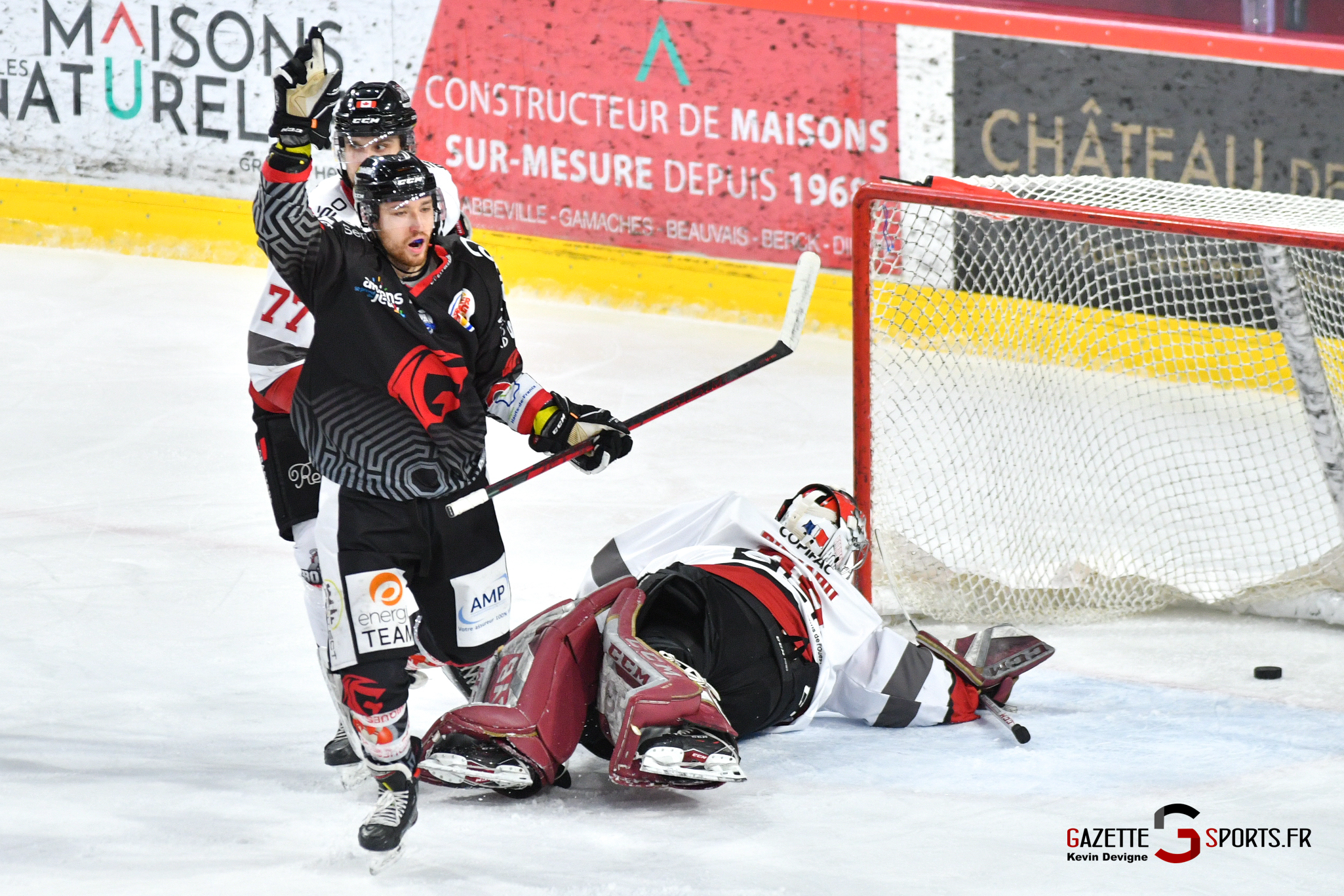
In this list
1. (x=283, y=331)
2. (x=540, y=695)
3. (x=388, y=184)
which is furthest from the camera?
(x=283, y=331)

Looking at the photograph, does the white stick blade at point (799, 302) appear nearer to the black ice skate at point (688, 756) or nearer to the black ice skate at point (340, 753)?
the black ice skate at point (688, 756)

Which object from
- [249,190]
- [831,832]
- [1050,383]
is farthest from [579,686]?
[249,190]

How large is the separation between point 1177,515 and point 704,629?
178 cm

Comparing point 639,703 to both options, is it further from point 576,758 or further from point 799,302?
point 799,302

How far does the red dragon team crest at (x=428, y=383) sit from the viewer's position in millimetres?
2854

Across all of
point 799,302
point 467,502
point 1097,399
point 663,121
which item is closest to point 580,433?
point 467,502

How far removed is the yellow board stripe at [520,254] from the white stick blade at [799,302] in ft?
10.0

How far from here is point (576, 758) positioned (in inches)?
130

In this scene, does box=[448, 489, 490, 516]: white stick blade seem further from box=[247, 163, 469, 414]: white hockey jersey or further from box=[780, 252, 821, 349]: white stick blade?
box=[780, 252, 821, 349]: white stick blade

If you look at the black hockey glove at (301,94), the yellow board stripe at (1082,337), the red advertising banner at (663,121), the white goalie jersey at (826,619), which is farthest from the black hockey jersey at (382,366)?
the red advertising banner at (663,121)

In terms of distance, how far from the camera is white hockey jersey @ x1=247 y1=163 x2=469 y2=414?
3117 mm

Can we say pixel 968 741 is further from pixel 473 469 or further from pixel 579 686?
pixel 473 469

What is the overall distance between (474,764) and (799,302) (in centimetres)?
105

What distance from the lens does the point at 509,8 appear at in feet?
22.4
